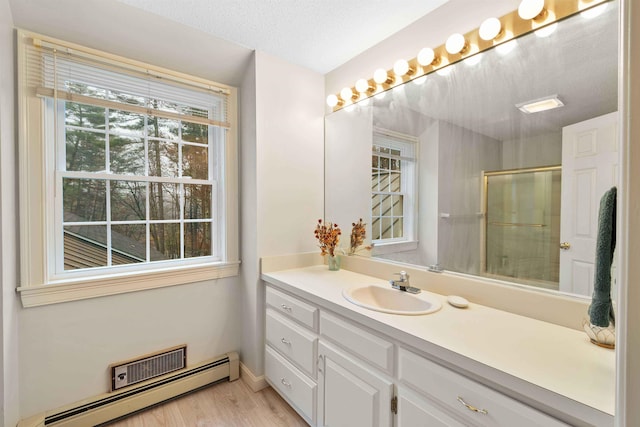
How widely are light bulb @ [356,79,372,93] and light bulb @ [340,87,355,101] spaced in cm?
8

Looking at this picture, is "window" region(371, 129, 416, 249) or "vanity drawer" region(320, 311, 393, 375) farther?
"window" region(371, 129, 416, 249)

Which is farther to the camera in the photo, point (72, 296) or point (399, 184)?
point (399, 184)

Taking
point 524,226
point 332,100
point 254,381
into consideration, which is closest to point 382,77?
point 332,100

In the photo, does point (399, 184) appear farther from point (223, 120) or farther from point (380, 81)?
point (223, 120)

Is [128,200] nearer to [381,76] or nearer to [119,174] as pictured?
[119,174]

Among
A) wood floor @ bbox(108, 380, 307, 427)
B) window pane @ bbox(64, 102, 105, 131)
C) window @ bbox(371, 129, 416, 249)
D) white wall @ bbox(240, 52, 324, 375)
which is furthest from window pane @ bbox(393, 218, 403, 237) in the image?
window pane @ bbox(64, 102, 105, 131)

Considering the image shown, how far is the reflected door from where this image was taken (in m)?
1.01

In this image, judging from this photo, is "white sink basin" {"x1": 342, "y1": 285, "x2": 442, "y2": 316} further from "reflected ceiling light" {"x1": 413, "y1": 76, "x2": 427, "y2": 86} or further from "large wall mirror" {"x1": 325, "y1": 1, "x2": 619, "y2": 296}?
"reflected ceiling light" {"x1": 413, "y1": 76, "x2": 427, "y2": 86}

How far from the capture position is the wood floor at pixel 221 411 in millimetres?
1680

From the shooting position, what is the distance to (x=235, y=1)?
1.49 meters

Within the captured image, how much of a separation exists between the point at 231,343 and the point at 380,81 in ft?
7.08

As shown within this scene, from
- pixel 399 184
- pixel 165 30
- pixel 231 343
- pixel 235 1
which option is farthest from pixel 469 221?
pixel 165 30

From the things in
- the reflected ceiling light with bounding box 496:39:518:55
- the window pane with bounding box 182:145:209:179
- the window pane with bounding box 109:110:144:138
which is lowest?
the window pane with bounding box 182:145:209:179

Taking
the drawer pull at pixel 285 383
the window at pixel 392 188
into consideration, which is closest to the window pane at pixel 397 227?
the window at pixel 392 188
